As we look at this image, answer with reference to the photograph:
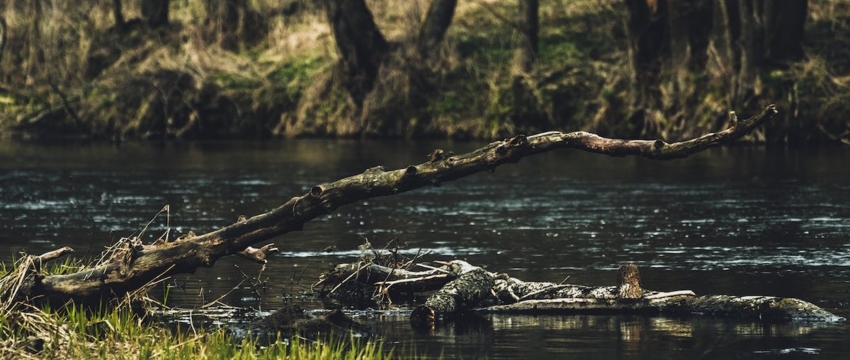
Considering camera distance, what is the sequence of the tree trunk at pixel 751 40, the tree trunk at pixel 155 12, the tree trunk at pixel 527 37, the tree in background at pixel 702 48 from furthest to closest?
1. the tree trunk at pixel 155 12
2. the tree trunk at pixel 527 37
3. the tree in background at pixel 702 48
4. the tree trunk at pixel 751 40

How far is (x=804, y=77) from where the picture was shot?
143 feet

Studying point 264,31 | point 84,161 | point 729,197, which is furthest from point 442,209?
point 264,31

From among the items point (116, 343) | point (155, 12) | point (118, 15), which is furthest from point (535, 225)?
point (118, 15)

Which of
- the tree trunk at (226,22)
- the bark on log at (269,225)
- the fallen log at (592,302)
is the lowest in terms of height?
the fallen log at (592,302)

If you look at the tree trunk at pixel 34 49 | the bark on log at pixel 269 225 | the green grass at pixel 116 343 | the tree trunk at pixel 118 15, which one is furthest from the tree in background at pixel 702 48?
the green grass at pixel 116 343

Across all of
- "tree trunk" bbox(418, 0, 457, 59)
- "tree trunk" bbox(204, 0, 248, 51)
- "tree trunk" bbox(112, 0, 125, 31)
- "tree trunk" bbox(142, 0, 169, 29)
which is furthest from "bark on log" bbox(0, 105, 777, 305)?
"tree trunk" bbox(112, 0, 125, 31)

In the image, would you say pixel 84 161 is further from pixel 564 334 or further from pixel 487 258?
pixel 564 334

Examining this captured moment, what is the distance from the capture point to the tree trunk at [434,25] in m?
53.0

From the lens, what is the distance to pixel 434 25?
175 ft

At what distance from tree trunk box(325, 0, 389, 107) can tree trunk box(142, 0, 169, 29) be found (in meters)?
9.34

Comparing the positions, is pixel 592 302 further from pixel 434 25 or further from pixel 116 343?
pixel 434 25

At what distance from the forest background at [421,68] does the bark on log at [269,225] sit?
30606 millimetres

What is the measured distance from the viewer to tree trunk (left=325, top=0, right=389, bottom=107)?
174 ft

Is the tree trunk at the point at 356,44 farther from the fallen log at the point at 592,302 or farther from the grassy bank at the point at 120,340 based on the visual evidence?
the grassy bank at the point at 120,340
